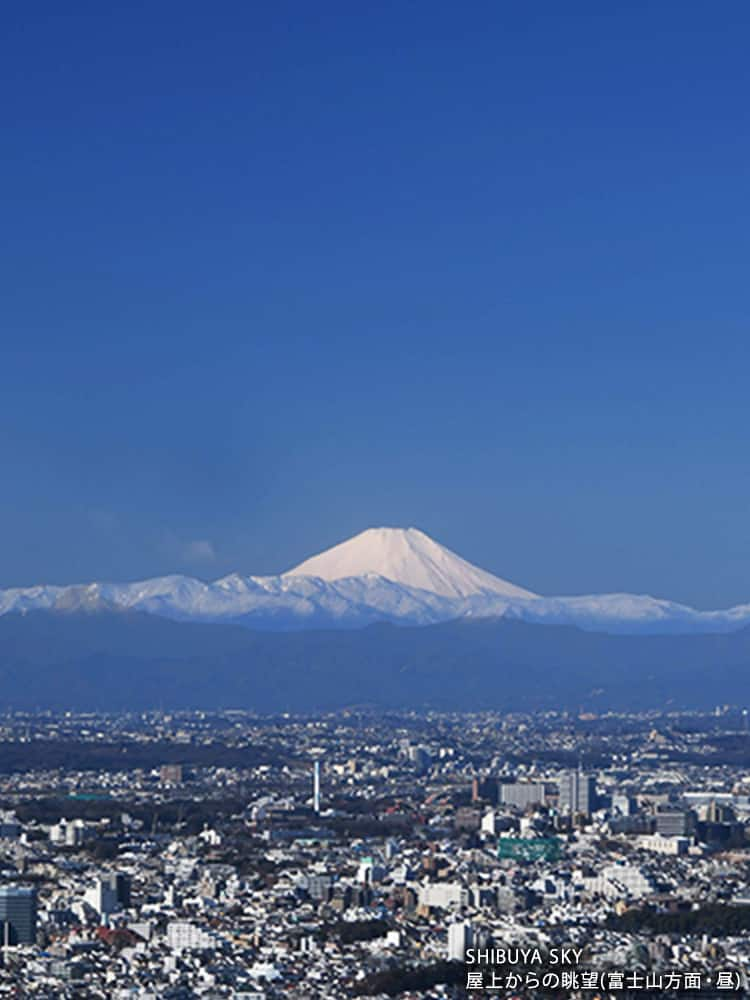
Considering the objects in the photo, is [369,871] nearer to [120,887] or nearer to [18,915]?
[120,887]

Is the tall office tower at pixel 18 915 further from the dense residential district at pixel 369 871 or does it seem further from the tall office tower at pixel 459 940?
the tall office tower at pixel 459 940

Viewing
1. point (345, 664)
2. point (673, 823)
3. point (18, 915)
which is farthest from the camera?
point (345, 664)

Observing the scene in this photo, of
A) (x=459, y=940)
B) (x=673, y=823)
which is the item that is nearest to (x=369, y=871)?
(x=459, y=940)

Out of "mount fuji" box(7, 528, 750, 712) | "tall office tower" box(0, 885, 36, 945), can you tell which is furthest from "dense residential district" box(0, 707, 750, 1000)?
"mount fuji" box(7, 528, 750, 712)

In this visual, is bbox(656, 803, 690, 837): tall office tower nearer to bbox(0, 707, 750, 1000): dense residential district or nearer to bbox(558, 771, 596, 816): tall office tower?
bbox(0, 707, 750, 1000): dense residential district

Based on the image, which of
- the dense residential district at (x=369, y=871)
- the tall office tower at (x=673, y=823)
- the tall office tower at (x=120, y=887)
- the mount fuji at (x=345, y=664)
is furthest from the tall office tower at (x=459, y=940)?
the mount fuji at (x=345, y=664)

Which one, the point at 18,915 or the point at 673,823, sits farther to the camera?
the point at 673,823
